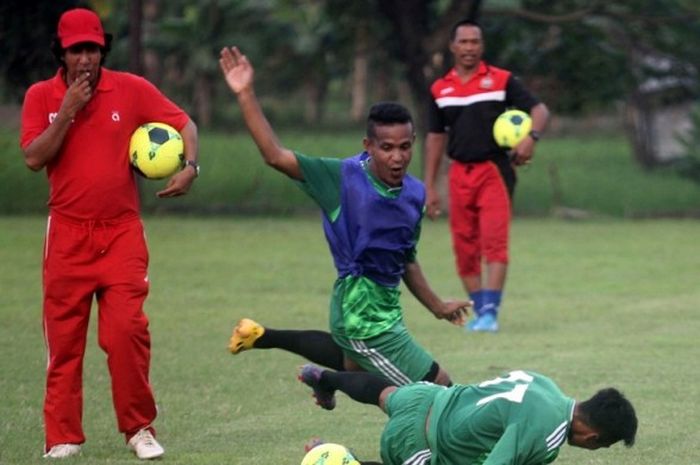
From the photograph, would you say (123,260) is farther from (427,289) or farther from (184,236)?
(184,236)

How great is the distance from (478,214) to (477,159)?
45 cm

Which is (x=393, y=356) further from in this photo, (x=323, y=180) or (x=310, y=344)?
(x=323, y=180)

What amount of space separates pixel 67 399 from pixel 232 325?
5487mm

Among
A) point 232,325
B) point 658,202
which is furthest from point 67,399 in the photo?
point 658,202

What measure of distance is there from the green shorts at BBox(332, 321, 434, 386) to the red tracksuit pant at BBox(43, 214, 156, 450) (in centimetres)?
109

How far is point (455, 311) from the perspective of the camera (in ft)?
27.0

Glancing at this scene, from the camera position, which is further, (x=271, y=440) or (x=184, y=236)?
(x=184, y=236)

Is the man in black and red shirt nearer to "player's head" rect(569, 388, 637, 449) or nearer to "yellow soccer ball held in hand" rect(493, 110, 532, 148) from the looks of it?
"yellow soccer ball held in hand" rect(493, 110, 532, 148)

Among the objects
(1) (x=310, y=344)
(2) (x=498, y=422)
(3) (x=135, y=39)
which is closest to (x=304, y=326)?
(1) (x=310, y=344)

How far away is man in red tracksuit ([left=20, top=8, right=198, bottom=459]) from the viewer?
27.0 feet

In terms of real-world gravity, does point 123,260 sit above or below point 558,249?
above

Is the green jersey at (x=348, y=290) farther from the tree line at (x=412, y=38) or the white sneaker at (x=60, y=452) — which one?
the tree line at (x=412, y=38)

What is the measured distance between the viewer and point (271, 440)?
8.92 metres

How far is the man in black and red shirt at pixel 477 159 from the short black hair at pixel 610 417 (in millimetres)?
6601
